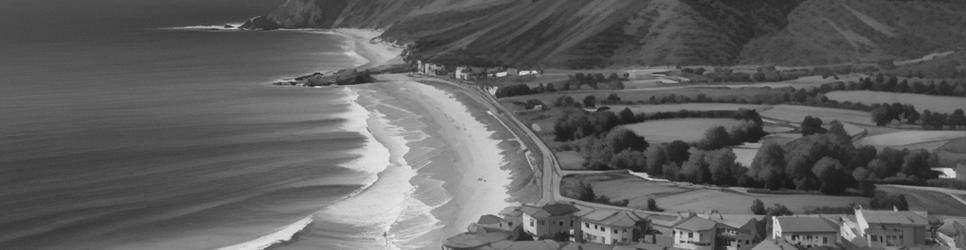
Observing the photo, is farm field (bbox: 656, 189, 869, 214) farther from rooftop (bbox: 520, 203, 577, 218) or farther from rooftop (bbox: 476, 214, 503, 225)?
rooftop (bbox: 476, 214, 503, 225)

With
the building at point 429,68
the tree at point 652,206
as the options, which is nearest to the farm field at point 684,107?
the tree at point 652,206

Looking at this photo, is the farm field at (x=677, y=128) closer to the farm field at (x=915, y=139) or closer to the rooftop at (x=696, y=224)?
the farm field at (x=915, y=139)

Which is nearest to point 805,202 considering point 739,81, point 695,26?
point 739,81

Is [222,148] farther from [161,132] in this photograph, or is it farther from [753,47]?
[753,47]

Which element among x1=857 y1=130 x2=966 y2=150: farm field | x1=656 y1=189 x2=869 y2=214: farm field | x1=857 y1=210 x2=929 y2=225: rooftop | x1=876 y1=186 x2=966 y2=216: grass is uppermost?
x1=857 y1=210 x2=929 y2=225: rooftop

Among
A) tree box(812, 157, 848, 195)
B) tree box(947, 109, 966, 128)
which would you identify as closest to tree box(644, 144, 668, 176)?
tree box(812, 157, 848, 195)

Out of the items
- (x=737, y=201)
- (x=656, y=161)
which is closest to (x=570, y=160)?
(x=656, y=161)

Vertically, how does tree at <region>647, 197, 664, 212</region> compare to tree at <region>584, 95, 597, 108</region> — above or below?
below

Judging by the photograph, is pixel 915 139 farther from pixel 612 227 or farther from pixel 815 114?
pixel 612 227
